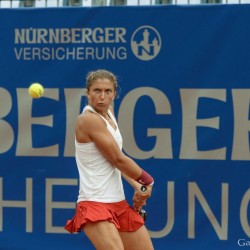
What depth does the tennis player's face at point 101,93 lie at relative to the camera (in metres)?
4.11

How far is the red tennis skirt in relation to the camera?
4012 mm

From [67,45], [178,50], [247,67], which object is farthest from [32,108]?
[247,67]

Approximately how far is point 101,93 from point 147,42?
136 centimetres

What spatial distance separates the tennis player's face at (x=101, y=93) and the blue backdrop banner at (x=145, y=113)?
128 centimetres

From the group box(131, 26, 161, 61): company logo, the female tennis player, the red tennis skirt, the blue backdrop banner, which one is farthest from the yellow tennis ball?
the red tennis skirt

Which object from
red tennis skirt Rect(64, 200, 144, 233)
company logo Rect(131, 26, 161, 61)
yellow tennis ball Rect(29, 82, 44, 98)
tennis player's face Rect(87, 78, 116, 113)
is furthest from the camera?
company logo Rect(131, 26, 161, 61)

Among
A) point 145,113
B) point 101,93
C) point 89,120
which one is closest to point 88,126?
point 89,120

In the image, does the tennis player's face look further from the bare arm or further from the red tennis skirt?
the red tennis skirt

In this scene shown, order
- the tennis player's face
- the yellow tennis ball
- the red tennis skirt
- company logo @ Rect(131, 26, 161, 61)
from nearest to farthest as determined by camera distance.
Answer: the red tennis skirt < the tennis player's face < the yellow tennis ball < company logo @ Rect(131, 26, 161, 61)

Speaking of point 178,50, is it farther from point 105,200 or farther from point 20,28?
point 105,200

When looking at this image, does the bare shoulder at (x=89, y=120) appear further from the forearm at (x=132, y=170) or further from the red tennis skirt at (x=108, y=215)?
the red tennis skirt at (x=108, y=215)

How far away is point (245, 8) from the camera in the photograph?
17.2 ft

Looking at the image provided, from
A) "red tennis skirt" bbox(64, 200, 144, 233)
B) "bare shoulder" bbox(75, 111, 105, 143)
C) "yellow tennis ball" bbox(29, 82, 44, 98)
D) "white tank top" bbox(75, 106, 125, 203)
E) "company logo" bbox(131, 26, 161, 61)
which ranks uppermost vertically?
"company logo" bbox(131, 26, 161, 61)

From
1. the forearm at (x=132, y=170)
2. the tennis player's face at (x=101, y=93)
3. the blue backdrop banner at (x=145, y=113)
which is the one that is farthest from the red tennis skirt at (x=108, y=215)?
the blue backdrop banner at (x=145, y=113)
